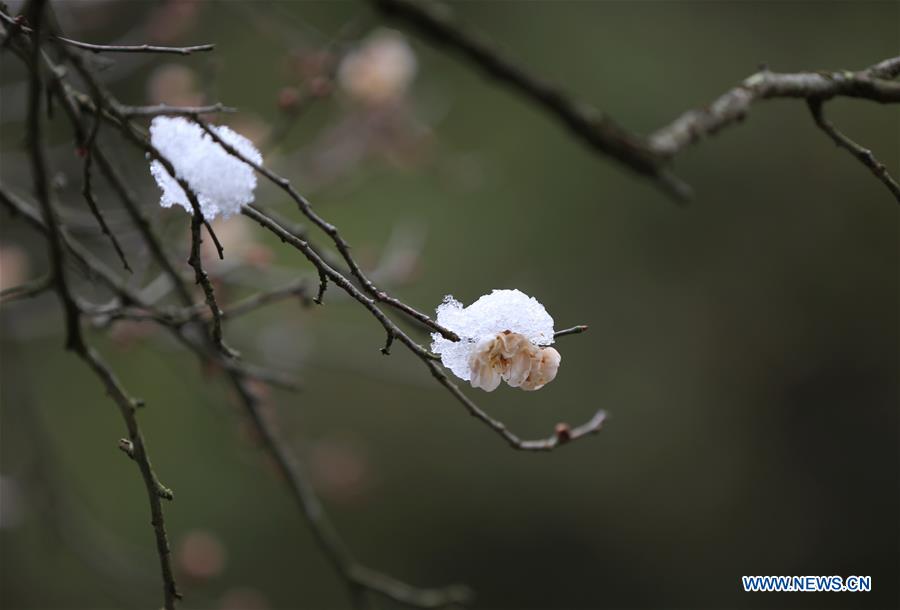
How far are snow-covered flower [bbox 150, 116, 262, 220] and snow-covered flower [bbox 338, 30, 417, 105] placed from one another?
1322 millimetres

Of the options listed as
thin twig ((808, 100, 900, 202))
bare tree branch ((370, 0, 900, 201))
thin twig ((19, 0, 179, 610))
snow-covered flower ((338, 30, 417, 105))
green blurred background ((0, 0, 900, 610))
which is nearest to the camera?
thin twig ((19, 0, 179, 610))

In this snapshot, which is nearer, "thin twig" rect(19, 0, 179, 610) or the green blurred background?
"thin twig" rect(19, 0, 179, 610)

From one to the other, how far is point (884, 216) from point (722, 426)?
114 cm

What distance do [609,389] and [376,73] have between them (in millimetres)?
1824

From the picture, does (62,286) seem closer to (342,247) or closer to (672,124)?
(342,247)

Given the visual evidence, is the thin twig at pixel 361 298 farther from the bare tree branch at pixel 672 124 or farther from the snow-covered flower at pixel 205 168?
the bare tree branch at pixel 672 124

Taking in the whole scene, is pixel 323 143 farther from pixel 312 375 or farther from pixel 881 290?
pixel 881 290

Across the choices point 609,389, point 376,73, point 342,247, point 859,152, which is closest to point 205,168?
point 342,247

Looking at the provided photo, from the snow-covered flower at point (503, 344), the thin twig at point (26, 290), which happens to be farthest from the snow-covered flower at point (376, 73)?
the snow-covered flower at point (503, 344)

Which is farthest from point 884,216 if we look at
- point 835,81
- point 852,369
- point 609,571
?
point 835,81

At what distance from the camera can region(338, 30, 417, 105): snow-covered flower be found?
6.47ft

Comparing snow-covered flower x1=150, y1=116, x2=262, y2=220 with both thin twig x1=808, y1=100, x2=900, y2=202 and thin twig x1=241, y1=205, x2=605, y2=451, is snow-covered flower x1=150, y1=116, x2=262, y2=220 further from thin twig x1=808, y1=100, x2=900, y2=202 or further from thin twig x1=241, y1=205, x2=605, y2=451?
thin twig x1=808, y1=100, x2=900, y2=202

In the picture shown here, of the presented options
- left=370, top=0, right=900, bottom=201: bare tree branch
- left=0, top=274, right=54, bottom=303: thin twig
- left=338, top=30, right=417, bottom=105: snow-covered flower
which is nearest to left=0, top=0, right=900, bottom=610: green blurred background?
left=338, top=30, right=417, bottom=105: snow-covered flower

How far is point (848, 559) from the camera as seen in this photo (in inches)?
118
